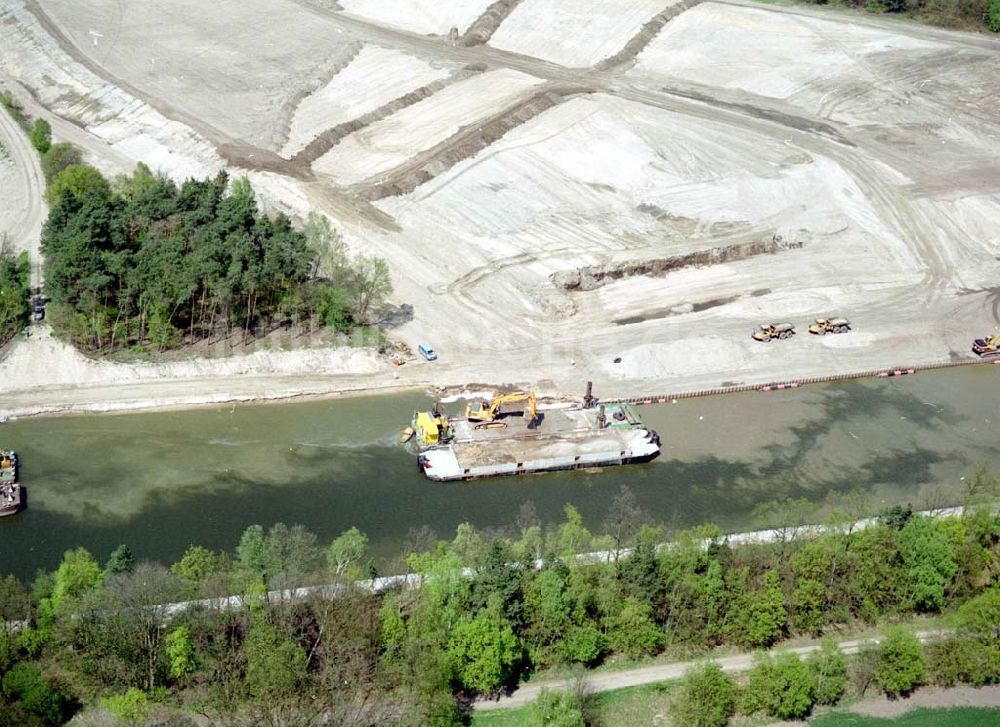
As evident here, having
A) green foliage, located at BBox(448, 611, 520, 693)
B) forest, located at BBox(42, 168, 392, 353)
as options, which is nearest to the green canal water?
forest, located at BBox(42, 168, 392, 353)

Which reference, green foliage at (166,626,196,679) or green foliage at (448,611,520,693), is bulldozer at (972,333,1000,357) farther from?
green foliage at (166,626,196,679)

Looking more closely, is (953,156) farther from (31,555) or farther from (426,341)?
(31,555)

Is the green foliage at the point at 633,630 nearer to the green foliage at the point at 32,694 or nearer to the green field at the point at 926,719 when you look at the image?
the green field at the point at 926,719

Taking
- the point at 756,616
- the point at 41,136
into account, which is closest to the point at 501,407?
the point at 756,616

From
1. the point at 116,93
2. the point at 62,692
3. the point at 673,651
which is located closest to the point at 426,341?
the point at 673,651

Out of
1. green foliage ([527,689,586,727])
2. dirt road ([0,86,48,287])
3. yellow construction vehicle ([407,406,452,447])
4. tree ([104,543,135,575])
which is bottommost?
green foliage ([527,689,586,727])

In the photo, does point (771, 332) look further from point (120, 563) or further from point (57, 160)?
point (57, 160)
